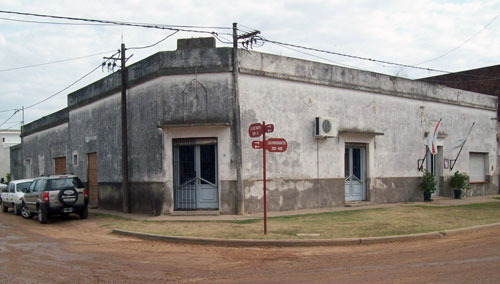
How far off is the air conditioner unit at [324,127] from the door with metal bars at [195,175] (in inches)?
169

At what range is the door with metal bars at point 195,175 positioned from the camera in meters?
16.3

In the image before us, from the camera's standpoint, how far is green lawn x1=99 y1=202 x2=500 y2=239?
11734mm

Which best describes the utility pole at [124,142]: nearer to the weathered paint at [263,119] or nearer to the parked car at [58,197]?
the weathered paint at [263,119]

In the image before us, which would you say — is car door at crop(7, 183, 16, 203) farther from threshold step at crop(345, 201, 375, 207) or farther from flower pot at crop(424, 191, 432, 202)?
flower pot at crop(424, 191, 432, 202)

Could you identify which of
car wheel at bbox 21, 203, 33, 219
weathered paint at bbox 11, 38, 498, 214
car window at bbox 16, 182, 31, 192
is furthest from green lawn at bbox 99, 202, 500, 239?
car window at bbox 16, 182, 31, 192

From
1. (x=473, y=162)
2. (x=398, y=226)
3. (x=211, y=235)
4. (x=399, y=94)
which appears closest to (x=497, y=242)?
(x=398, y=226)

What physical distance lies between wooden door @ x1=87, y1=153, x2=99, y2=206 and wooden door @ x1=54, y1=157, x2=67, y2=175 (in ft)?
19.8

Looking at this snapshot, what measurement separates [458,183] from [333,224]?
13.3 m

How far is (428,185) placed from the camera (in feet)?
71.1

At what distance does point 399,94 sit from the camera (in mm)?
21438

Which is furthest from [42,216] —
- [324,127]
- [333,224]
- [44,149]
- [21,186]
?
[44,149]

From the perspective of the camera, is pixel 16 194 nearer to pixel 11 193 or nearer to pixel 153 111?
pixel 11 193

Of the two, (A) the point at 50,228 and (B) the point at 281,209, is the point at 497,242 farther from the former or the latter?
(A) the point at 50,228

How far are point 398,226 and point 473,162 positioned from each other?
15964mm
